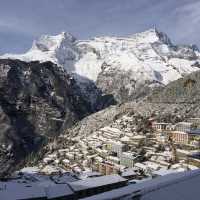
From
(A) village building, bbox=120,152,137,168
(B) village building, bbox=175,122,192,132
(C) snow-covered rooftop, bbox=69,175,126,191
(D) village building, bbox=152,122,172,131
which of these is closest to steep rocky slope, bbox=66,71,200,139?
(D) village building, bbox=152,122,172,131

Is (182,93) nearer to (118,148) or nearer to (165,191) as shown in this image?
(118,148)

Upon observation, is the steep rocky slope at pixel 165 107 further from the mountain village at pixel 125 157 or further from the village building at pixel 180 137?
the village building at pixel 180 137

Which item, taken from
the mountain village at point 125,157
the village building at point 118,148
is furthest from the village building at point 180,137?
the village building at point 118,148

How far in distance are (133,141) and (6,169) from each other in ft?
212

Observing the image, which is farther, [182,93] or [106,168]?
[182,93]

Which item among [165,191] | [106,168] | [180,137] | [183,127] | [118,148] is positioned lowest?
[106,168]

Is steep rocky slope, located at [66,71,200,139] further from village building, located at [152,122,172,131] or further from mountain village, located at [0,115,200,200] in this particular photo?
mountain village, located at [0,115,200,200]

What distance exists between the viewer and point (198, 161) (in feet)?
201

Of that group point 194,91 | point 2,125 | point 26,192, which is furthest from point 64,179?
point 2,125

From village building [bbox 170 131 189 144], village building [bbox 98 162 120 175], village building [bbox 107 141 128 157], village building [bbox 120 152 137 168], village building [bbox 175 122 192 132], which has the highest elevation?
village building [bbox 175 122 192 132]

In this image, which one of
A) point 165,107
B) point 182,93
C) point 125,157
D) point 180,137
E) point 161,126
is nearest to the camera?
point 125,157

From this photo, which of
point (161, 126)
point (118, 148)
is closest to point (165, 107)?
point (161, 126)

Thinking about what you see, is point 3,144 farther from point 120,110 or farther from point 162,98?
point 162,98

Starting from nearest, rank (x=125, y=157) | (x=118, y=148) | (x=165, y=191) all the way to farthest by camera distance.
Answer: (x=165, y=191), (x=125, y=157), (x=118, y=148)
